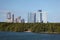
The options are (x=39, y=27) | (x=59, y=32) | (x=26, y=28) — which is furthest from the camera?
(x=26, y=28)

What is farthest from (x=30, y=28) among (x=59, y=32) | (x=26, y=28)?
(x=59, y=32)

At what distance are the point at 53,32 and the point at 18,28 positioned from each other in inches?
921

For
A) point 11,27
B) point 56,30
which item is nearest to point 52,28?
point 56,30

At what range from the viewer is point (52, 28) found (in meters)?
133

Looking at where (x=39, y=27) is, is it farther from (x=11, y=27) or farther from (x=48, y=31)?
(x=11, y=27)

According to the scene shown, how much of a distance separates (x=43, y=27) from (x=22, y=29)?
13866 mm

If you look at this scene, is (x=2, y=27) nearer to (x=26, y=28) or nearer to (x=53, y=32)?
(x=26, y=28)

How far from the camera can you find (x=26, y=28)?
149000 mm

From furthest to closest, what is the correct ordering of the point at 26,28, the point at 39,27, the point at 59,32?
the point at 26,28, the point at 39,27, the point at 59,32

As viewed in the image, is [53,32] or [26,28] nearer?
[53,32]

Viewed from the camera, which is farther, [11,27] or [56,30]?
[11,27]

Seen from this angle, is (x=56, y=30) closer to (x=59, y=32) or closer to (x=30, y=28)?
(x=59, y=32)

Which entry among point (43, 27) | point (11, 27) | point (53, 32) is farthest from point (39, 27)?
point (11, 27)

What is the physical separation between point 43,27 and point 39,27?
2525 millimetres
